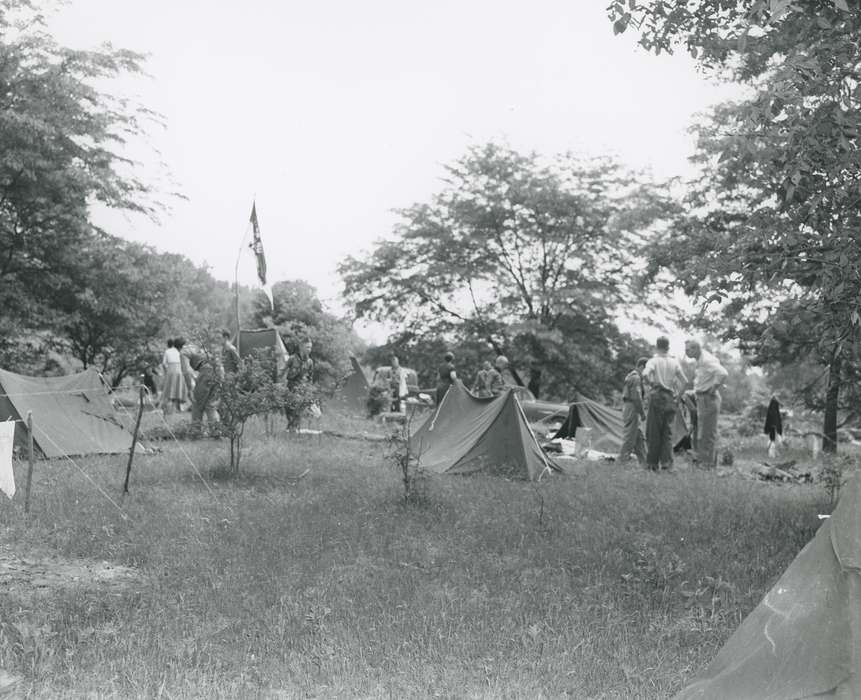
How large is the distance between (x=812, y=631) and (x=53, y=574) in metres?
5.27

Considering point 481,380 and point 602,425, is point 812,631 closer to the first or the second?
point 602,425

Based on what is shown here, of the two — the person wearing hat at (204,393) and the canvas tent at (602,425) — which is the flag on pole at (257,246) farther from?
the canvas tent at (602,425)

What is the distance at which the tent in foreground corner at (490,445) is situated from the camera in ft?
35.0

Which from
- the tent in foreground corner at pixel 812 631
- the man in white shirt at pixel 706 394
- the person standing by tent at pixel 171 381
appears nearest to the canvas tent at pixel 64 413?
the person standing by tent at pixel 171 381

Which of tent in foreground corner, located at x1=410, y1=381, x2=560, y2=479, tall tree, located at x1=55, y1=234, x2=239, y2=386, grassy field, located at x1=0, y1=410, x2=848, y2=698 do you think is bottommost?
grassy field, located at x1=0, y1=410, x2=848, y2=698

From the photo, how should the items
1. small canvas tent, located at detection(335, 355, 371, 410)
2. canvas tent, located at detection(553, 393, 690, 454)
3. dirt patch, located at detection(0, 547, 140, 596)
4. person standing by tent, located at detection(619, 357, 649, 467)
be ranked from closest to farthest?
dirt patch, located at detection(0, 547, 140, 596)
person standing by tent, located at detection(619, 357, 649, 467)
canvas tent, located at detection(553, 393, 690, 454)
small canvas tent, located at detection(335, 355, 371, 410)

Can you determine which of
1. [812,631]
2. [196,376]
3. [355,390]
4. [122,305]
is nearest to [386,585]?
[812,631]

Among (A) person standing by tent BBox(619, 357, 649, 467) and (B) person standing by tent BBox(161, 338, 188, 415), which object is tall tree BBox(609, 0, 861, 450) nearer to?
(A) person standing by tent BBox(619, 357, 649, 467)

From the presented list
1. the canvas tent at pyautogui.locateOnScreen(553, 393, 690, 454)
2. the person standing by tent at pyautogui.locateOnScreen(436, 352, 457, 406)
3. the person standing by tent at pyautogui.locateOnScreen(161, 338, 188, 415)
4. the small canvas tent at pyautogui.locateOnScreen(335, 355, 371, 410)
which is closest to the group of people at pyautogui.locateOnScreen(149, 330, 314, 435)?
the person standing by tent at pyautogui.locateOnScreen(161, 338, 188, 415)

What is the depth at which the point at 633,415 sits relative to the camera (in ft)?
40.8

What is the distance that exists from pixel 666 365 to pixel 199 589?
24.7 feet

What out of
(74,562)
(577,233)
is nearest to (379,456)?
(74,562)

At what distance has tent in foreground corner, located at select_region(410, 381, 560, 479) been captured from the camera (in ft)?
35.0

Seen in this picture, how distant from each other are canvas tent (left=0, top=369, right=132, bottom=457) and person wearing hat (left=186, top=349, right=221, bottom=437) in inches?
42.9
